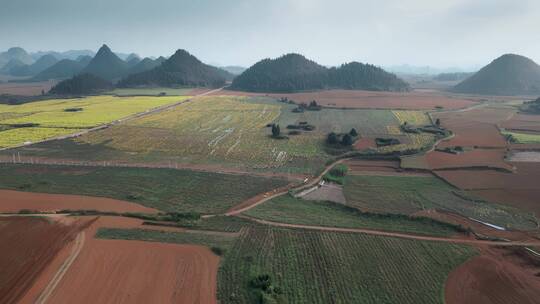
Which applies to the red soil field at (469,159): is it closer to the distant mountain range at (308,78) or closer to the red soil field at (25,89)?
the distant mountain range at (308,78)

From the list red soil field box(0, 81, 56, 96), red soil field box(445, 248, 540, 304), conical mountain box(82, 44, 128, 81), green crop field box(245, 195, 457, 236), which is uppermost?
conical mountain box(82, 44, 128, 81)

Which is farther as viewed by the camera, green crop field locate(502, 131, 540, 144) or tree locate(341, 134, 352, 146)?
green crop field locate(502, 131, 540, 144)

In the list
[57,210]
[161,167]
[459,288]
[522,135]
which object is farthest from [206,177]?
[522,135]

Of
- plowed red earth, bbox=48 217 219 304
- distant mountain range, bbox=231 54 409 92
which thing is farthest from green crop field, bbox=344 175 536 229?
distant mountain range, bbox=231 54 409 92

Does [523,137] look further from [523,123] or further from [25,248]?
[25,248]

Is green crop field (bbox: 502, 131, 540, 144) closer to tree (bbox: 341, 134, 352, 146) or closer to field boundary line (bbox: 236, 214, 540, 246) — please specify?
tree (bbox: 341, 134, 352, 146)

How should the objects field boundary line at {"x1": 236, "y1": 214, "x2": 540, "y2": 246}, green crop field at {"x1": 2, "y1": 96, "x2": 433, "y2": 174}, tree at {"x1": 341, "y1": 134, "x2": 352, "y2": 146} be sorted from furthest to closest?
tree at {"x1": 341, "y1": 134, "x2": 352, "y2": 146} → green crop field at {"x1": 2, "y1": 96, "x2": 433, "y2": 174} → field boundary line at {"x1": 236, "y1": 214, "x2": 540, "y2": 246}

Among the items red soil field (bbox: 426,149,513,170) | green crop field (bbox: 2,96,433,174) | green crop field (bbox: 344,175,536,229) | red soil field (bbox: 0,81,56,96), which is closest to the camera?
green crop field (bbox: 344,175,536,229)

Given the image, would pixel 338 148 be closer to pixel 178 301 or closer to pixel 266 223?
pixel 266 223
